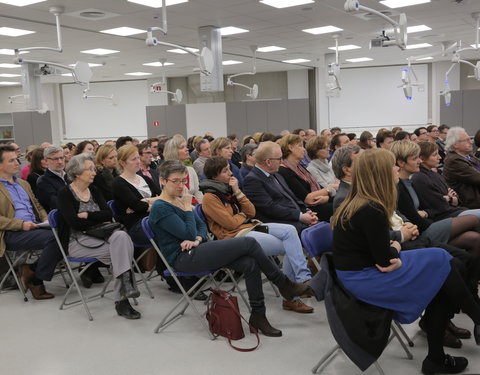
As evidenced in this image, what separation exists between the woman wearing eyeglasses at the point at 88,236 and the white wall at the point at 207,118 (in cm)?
1080

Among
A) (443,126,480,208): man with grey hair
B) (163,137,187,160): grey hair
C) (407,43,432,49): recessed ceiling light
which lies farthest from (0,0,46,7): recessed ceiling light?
(407,43,432,49): recessed ceiling light

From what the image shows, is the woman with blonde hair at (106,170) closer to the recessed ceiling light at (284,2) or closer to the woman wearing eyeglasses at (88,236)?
the woman wearing eyeglasses at (88,236)

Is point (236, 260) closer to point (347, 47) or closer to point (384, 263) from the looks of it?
point (384, 263)

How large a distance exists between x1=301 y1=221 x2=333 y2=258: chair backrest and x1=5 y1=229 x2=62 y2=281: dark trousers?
2.16 m

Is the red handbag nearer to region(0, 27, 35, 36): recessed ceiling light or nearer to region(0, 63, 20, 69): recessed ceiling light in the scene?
region(0, 27, 35, 36): recessed ceiling light

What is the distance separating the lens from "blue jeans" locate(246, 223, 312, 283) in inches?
143

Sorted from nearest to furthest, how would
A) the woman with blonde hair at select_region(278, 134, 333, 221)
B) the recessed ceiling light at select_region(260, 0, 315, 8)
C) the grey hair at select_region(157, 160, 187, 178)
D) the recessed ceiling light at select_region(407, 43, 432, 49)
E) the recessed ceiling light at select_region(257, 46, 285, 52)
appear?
1. the grey hair at select_region(157, 160, 187, 178)
2. the woman with blonde hair at select_region(278, 134, 333, 221)
3. the recessed ceiling light at select_region(260, 0, 315, 8)
4. the recessed ceiling light at select_region(257, 46, 285, 52)
5. the recessed ceiling light at select_region(407, 43, 432, 49)

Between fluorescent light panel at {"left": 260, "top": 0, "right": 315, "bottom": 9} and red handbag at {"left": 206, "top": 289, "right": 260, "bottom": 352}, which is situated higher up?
fluorescent light panel at {"left": 260, "top": 0, "right": 315, "bottom": 9}

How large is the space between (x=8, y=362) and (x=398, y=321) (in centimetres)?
237

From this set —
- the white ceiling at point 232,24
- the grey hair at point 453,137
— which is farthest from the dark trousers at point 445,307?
the white ceiling at point 232,24

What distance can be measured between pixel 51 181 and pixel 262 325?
2.56m

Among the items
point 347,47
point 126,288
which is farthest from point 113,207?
point 347,47

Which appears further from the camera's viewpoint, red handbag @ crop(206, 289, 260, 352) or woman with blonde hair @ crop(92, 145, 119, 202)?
woman with blonde hair @ crop(92, 145, 119, 202)

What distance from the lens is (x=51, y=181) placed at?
184 inches
